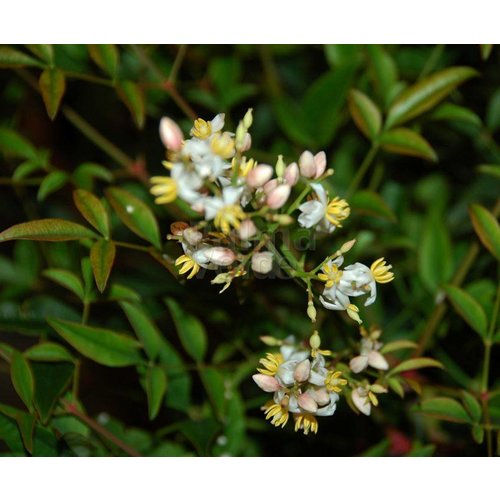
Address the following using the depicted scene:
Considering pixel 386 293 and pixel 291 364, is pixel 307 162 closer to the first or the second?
pixel 291 364

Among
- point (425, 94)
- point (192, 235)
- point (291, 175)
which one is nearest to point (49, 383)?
point (192, 235)

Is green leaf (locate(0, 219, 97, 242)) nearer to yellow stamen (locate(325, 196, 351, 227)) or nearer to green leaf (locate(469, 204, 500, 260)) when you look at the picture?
yellow stamen (locate(325, 196, 351, 227))

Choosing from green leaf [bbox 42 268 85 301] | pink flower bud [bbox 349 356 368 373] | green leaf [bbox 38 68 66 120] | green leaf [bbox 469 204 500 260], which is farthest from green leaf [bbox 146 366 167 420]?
green leaf [bbox 469 204 500 260]

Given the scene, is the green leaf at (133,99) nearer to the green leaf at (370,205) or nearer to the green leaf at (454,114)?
the green leaf at (370,205)

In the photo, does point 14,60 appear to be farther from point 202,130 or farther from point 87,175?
point 202,130


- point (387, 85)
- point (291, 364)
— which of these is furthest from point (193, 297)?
point (387, 85)

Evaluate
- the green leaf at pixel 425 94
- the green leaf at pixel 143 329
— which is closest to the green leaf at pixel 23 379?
the green leaf at pixel 143 329
